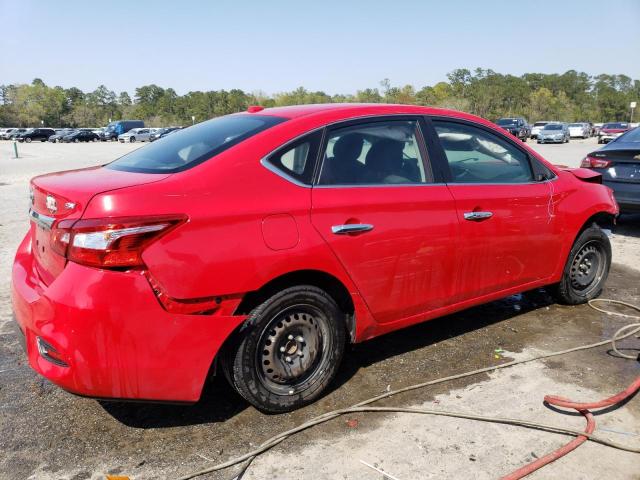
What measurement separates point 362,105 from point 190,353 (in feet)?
6.46

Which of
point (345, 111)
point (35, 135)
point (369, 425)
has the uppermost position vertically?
point (345, 111)

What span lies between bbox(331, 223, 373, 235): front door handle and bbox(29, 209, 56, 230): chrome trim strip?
1.45 m

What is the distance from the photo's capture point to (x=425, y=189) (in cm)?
346

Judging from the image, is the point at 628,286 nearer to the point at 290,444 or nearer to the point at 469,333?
the point at 469,333

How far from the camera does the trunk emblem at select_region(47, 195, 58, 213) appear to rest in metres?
2.67

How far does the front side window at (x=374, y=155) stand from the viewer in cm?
317

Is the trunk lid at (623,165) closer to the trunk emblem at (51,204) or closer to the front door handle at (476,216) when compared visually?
the front door handle at (476,216)

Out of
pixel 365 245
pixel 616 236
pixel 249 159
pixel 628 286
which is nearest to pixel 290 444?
pixel 365 245

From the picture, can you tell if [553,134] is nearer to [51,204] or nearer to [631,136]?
[631,136]

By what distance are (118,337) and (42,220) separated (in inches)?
33.0

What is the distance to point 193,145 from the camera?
125 inches

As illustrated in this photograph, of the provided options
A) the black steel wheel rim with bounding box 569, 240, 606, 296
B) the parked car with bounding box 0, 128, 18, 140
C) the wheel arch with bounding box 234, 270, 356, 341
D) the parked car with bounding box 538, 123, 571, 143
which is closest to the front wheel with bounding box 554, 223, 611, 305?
the black steel wheel rim with bounding box 569, 240, 606, 296

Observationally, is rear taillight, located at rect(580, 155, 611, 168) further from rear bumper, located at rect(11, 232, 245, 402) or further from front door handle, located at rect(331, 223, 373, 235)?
rear bumper, located at rect(11, 232, 245, 402)

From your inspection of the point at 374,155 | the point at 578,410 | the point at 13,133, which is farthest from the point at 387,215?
the point at 13,133
